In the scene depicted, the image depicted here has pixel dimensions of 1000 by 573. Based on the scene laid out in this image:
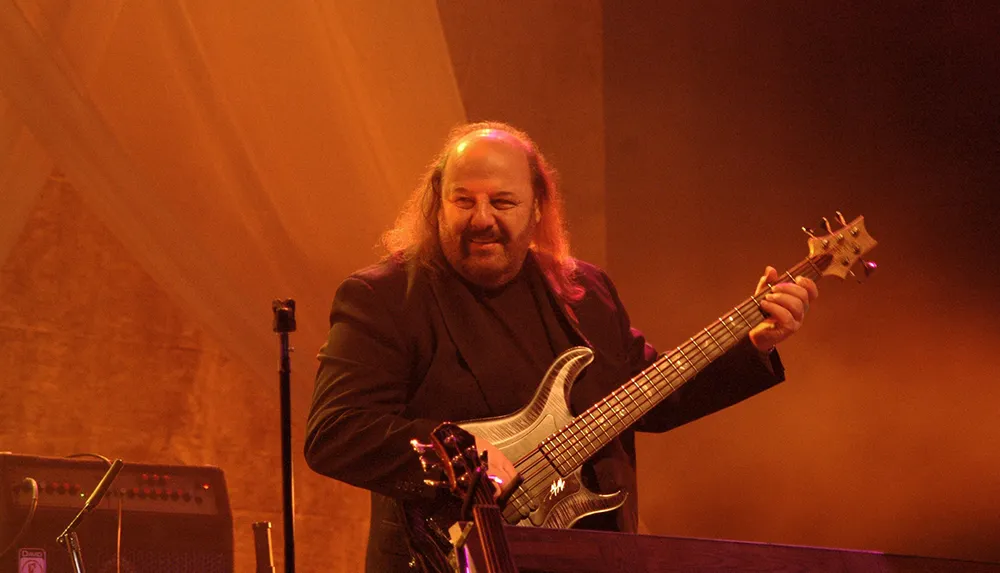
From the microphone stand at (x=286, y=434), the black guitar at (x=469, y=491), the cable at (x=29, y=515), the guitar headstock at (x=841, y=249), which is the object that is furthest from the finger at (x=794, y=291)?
the cable at (x=29, y=515)

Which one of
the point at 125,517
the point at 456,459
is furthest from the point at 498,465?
the point at 125,517

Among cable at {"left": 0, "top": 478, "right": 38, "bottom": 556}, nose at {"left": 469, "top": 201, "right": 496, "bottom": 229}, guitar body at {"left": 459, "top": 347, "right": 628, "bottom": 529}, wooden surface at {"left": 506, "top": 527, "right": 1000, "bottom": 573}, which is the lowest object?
wooden surface at {"left": 506, "top": 527, "right": 1000, "bottom": 573}

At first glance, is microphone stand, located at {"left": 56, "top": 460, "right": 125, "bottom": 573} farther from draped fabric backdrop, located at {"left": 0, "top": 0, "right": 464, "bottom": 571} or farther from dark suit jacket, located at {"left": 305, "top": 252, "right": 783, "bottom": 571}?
draped fabric backdrop, located at {"left": 0, "top": 0, "right": 464, "bottom": 571}

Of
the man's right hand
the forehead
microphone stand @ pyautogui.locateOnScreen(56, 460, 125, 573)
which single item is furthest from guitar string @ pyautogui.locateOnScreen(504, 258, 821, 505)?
microphone stand @ pyautogui.locateOnScreen(56, 460, 125, 573)

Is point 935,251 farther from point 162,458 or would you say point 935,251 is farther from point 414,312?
point 162,458

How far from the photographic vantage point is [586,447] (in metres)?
2.52

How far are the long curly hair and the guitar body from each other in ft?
1.08

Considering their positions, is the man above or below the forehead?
below

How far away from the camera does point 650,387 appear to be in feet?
8.77

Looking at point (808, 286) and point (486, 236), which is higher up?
point (486, 236)

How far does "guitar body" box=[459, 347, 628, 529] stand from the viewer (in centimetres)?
245

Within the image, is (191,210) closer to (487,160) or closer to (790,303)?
(487,160)

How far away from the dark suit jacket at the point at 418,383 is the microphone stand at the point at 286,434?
0.18 meters

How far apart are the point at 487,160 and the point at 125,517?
3.89ft
